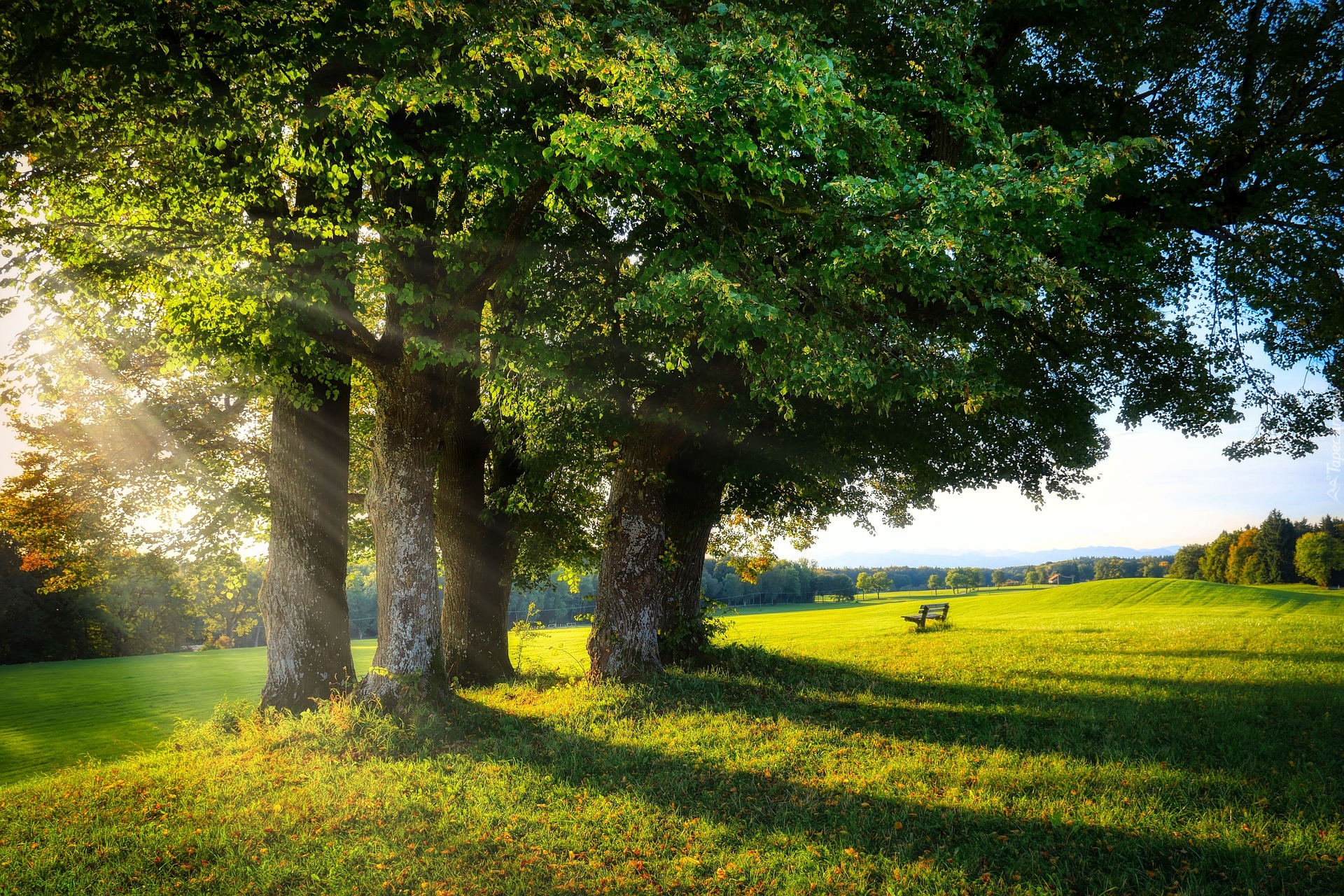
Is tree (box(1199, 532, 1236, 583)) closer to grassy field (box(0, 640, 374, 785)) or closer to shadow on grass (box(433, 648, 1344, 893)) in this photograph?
shadow on grass (box(433, 648, 1344, 893))

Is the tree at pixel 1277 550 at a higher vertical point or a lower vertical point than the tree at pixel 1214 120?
lower

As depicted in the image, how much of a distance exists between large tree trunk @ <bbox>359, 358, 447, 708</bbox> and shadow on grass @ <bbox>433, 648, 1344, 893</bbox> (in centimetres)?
111

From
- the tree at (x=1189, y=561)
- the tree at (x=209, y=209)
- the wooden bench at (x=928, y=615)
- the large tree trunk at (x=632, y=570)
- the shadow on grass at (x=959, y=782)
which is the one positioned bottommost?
the tree at (x=1189, y=561)

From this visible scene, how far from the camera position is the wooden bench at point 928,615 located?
86.7ft

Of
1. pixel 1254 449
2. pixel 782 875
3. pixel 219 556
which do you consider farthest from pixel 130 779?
pixel 1254 449

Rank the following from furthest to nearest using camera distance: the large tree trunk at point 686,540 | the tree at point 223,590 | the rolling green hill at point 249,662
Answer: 1. the tree at point 223,590
2. the rolling green hill at point 249,662
3. the large tree trunk at point 686,540

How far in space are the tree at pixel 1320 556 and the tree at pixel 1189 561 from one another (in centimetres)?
1588

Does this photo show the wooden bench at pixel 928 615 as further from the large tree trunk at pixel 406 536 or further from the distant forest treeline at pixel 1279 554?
the distant forest treeline at pixel 1279 554

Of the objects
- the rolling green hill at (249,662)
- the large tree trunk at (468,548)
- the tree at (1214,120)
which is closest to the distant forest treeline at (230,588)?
the large tree trunk at (468,548)

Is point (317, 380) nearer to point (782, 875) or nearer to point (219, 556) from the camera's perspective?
point (782, 875)

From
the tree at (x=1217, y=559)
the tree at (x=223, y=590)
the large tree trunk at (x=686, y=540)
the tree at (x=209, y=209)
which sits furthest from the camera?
the tree at (x=1217, y=559)

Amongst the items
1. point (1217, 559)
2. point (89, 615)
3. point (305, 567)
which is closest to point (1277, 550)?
point (1217, 559)

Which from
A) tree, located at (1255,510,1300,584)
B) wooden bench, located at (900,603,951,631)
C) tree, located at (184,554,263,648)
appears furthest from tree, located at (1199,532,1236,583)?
tree, located at (184,554,263,648)

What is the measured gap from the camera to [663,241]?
36.3 feet
